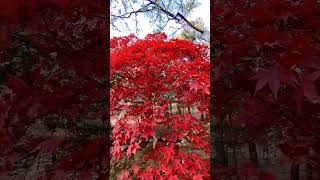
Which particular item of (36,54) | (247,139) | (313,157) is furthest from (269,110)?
(36,54)

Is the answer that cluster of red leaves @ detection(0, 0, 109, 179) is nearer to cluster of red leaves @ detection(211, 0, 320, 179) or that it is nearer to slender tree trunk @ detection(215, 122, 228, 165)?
cluster of red leaves @ detection(211, 0, 320, 179)

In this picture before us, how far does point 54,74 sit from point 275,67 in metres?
0.79

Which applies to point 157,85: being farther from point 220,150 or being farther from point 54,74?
point 54,74

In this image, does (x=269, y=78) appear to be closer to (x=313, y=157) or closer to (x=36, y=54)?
(x=313, y=157)

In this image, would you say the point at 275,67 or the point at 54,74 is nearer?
the point at 275,67

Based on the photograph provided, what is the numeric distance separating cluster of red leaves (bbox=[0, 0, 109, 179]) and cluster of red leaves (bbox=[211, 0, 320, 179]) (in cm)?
46

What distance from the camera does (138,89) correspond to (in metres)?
2.62

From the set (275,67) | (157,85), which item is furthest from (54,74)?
(157,85)

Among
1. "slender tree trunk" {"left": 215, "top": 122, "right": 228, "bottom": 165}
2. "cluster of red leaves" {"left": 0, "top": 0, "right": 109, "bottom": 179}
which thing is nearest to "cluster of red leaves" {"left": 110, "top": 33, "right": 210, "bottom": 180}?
"slender tree trunk" {"left": 215, "top": 122, "right": 228, "bottom": 165}

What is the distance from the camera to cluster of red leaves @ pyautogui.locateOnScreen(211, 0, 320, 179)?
2.93 ft

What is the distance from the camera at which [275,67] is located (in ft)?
2.91

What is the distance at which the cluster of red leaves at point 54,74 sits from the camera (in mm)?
1009

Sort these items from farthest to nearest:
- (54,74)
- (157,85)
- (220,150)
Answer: (220,150) < (157,85) < (54,74)

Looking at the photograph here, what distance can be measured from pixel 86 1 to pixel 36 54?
0.28 m
